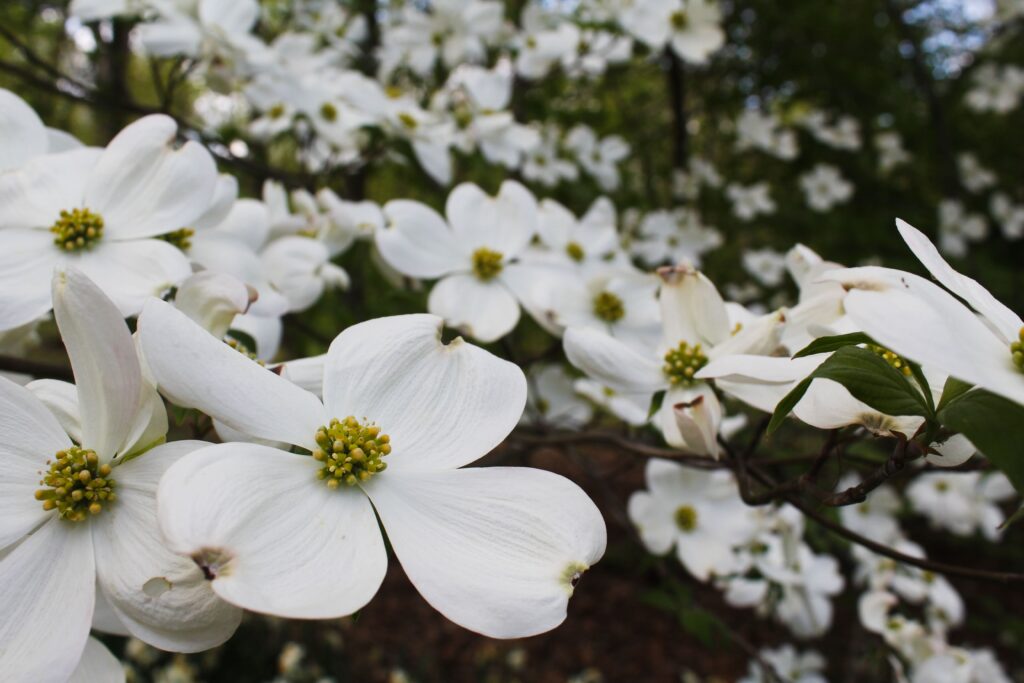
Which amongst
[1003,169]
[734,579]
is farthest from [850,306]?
[1003,169]

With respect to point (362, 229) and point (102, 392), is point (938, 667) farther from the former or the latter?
point (102, 392)

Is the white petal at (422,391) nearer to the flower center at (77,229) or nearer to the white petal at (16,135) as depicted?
the flower center at (77,229)

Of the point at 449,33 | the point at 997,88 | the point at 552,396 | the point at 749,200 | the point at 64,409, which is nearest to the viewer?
the point at 64,409

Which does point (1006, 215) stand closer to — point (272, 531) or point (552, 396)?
point (552, 396)

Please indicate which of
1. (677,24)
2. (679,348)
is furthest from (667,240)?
(679,348)

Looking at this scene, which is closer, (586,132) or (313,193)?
(313,193)

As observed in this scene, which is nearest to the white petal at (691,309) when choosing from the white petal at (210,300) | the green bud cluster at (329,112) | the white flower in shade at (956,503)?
the white petal at (210,300)
